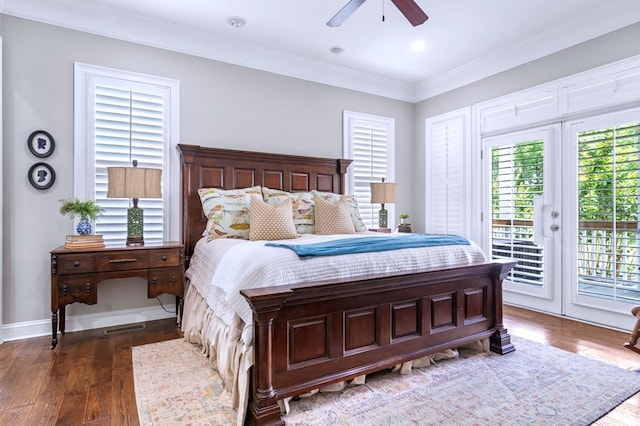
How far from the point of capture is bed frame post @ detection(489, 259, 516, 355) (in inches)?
108

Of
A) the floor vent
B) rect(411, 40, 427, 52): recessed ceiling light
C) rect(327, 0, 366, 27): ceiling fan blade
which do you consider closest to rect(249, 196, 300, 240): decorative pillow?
the floor vent

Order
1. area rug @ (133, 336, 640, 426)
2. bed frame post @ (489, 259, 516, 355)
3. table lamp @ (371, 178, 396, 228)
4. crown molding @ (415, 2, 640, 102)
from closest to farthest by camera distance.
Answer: area rug @ (133, 336, 640, 426), bed frame post @ (489, 259, 516, 355), crown molding @ (415, 2, 640, 102), table lamp @ (371, 178, 396, 228)

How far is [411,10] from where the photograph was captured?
257cm

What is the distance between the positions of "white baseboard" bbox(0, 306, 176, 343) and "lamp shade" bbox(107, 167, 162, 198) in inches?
46.0

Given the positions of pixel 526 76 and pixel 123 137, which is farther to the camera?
pixel 526 76

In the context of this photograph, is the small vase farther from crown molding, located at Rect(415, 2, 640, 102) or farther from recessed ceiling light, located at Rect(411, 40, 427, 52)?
crown molding, located at Rect(415, 2, 640, 102)

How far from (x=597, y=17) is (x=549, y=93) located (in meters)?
0.74

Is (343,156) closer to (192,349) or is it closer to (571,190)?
(571,190)

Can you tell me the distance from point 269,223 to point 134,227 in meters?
1.26

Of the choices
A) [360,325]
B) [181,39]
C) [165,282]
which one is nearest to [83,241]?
[165,282]

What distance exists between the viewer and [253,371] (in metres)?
1.84

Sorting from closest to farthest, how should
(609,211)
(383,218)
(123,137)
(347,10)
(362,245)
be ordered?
(362,245) → (347,10) → (609,211) → (123,137) → (383,218)

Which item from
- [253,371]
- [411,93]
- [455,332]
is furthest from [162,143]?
[411,93]

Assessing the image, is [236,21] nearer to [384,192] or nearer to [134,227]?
[134,227]
